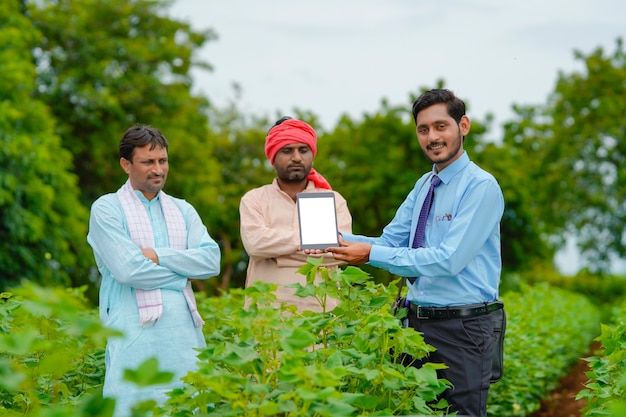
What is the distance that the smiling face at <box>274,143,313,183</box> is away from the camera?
496 centimetres

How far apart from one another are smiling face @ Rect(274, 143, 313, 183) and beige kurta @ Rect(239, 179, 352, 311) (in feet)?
0.46

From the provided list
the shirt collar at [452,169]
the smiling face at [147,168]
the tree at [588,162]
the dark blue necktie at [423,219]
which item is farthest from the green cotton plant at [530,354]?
the tree at [588,162]

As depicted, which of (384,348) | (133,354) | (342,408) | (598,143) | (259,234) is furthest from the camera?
(598,143)

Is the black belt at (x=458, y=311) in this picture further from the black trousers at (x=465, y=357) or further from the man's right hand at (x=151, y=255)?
the man's right hand at (x=151, y=255)

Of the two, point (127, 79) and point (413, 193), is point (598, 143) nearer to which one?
point (127, 79)

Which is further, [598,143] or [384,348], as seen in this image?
[598,143]

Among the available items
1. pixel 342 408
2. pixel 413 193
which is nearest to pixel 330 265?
pixel 413 193

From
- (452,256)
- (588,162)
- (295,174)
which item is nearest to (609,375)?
(452,256)

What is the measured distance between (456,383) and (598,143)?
31.2 metres

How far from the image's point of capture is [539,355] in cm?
888

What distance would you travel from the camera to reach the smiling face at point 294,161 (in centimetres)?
496

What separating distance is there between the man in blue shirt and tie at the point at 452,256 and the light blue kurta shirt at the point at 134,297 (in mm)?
900

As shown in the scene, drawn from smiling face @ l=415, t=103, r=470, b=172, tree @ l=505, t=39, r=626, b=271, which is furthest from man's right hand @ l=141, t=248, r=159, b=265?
tree @ l=505, t=39, r=626, b=271

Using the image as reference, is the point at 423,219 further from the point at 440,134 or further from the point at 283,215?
the point at 283,215
